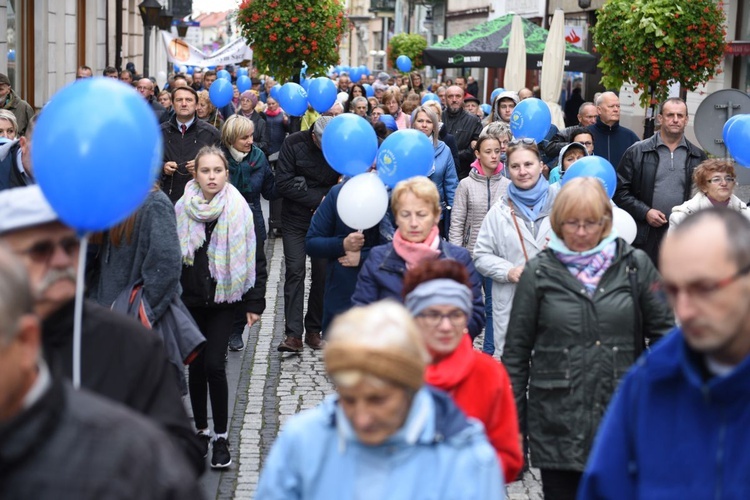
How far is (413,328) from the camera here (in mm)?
3180

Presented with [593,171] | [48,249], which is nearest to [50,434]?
[48,249]

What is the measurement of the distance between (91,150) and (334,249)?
4.37 metres

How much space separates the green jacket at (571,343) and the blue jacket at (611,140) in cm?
698

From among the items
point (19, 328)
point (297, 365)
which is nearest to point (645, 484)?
point (19, 328)

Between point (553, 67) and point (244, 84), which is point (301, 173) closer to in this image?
point (553, 67)

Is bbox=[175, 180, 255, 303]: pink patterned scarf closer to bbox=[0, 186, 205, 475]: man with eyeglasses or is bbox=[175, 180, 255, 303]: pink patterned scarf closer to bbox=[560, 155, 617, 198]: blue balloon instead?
bbox=[560, 155, 617, 198]: blue balloon

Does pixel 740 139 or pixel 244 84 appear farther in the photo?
pixel 244 84

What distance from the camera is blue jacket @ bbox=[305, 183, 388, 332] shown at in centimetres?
774

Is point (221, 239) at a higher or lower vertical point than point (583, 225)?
lower

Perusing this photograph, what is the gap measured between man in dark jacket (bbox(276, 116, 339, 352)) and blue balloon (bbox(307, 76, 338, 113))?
19.6 ft

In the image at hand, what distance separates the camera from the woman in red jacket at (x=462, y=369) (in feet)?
13.9

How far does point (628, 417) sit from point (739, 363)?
38 cm

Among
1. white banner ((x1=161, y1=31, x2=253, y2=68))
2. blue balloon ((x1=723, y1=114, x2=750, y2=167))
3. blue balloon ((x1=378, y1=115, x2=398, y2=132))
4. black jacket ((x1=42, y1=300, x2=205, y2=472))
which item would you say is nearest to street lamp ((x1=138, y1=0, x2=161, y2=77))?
white banner ((x1=161, y1=31, x2=253, y2=68))

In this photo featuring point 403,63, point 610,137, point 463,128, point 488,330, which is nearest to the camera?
point 488,330
